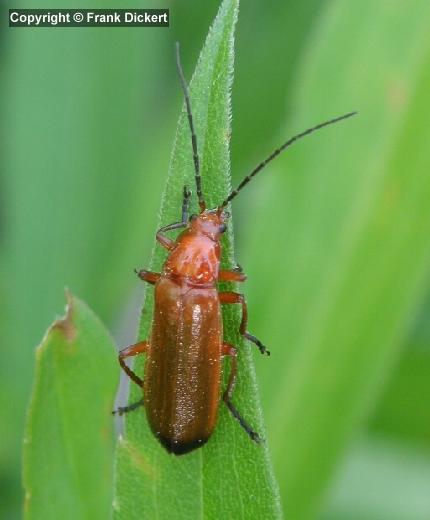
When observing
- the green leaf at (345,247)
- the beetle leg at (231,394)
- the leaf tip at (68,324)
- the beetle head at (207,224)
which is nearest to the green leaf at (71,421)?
the leaf tip at (68,324)

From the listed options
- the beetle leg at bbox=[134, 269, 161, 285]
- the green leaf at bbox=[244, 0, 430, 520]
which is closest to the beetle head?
the beetle leg at bbox=[134, 269, 161, 285]

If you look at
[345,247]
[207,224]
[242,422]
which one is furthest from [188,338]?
[345,247]

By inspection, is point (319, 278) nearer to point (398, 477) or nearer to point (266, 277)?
point (266, 277)

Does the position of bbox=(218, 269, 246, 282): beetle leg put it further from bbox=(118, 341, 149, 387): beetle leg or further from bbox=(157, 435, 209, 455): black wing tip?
bbox=(157, 435, 209, 455): black wing tip

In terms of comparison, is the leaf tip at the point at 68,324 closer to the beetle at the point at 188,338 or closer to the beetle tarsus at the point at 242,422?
the beetle at the point at 188,338

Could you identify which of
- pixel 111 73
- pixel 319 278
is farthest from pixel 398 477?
pixel 111 73

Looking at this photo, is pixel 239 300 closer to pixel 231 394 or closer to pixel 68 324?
pixel 231 394

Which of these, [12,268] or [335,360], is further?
[12,268]
